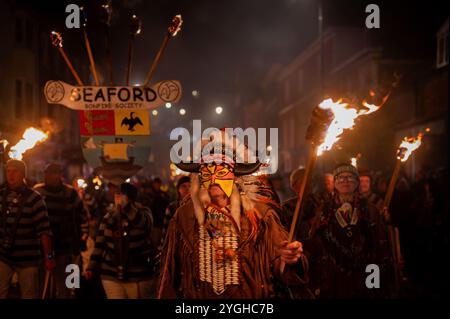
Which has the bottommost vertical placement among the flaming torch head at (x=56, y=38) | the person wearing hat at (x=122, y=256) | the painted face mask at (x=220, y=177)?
the person wearing hat at (x=122, y=256)

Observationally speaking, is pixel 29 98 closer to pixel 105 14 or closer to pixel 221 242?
pixel 105 14

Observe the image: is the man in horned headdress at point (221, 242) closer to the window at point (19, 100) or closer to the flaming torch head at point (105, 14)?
the flaming torch head at point (105, 14)

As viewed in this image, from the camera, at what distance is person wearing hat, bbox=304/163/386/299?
7.83m

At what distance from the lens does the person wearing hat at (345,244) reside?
7.83 m

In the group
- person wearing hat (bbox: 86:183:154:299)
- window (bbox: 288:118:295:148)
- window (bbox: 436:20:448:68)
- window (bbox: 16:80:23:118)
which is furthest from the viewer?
window (bbox: 288:118:295:148)

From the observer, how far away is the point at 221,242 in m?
5.91

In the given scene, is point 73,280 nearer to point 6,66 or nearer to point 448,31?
point 6,66

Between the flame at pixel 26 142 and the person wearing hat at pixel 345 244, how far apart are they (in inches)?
A: 155

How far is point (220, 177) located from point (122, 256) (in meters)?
2.53

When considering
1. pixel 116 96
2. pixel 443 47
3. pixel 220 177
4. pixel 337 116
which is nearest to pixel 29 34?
pixel 443 47

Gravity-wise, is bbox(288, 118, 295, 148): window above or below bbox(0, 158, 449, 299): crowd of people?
above

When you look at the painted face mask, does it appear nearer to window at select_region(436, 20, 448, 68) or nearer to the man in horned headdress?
the man in horned headdress

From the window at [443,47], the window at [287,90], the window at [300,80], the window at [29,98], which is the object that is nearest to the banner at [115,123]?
the window at [443,47]

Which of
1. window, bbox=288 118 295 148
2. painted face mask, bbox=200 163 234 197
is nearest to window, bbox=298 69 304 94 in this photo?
window, bbox=288 118 295 148
